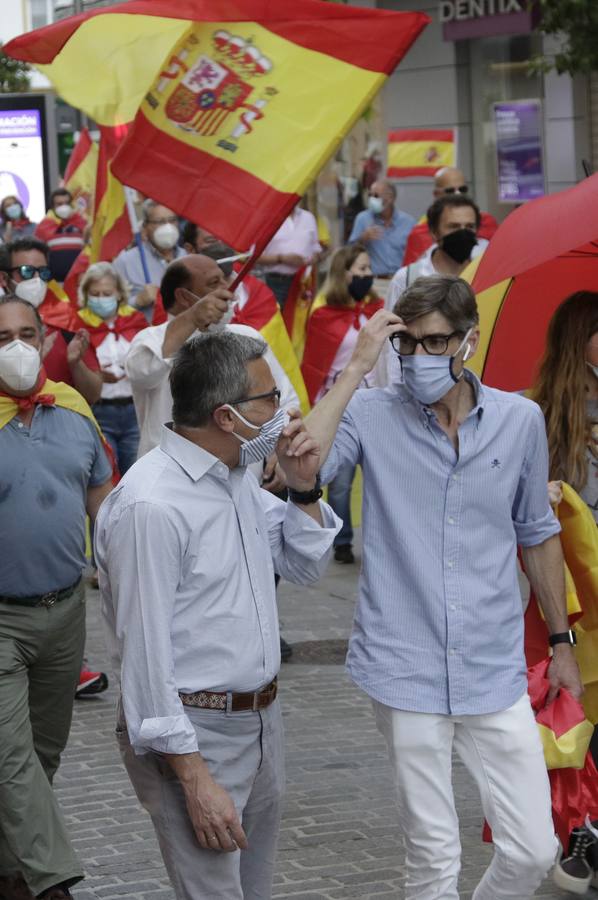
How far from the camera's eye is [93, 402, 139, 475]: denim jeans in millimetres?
10734

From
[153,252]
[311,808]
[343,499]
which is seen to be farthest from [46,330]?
[153,252]

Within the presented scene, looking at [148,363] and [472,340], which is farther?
[148,363]

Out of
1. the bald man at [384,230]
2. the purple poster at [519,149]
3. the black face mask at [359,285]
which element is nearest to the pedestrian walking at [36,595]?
the black face mask at [359,285]

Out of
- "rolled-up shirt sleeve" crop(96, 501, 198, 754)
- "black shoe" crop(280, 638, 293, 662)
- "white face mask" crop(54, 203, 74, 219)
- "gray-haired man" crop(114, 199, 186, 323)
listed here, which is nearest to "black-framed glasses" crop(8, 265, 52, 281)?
"black shoe" crop(280, 638, 293, 662)

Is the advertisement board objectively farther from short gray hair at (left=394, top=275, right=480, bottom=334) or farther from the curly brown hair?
short gray hair at (left=394, top=275, right=480, bottom=334)

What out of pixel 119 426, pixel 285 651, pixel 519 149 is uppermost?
pixel 119 426

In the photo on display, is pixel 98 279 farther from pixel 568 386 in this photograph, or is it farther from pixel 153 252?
pixel 568 386

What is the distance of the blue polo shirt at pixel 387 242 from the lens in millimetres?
15969

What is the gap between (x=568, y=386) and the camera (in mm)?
5598

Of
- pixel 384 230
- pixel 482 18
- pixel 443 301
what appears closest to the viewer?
pixel 443 301

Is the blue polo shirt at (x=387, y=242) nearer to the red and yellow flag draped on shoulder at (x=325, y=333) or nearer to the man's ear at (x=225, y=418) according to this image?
the red and yellow flag draped on shoulder at (x=325, y=333)

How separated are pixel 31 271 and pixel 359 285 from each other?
9.95 feet

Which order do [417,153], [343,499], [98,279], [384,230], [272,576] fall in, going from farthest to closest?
[417,153], [384,230], [343,499], [98,279], [272,576]

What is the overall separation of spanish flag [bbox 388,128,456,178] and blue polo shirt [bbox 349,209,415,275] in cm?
269
